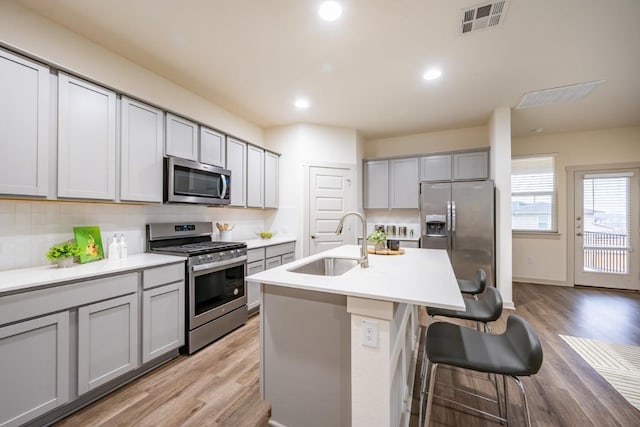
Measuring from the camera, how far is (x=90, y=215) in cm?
225

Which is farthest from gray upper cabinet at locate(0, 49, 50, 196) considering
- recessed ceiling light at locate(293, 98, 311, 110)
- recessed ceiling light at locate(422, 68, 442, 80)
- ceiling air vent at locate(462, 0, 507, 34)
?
recessed ceiling light at locate(422, 68, 442, 80)

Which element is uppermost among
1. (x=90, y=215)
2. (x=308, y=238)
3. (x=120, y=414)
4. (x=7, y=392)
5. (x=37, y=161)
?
(x=37, y=161)

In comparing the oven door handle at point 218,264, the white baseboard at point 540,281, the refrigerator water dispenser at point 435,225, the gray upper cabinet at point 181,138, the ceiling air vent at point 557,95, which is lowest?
the white baseboard at point 540,281

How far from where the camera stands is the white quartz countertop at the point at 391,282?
46.4 inches

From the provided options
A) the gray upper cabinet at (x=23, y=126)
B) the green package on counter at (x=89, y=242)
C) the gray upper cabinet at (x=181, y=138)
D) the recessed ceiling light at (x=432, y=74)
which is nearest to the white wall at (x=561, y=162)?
the recessed ceiling light at (x=432, y=74)

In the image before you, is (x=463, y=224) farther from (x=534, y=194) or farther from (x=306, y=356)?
(x=306, y=356)

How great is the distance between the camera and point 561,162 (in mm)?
4770

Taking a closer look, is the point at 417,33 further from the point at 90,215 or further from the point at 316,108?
the point at 90,215

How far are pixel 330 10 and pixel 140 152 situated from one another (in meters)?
1.98

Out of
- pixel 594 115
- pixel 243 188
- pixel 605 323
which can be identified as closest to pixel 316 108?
pixel 243 188

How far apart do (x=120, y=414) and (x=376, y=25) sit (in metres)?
3.35

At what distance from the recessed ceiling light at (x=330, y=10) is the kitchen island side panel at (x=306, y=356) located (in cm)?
202

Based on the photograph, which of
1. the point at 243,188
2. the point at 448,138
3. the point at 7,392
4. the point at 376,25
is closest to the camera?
the point at 7,392

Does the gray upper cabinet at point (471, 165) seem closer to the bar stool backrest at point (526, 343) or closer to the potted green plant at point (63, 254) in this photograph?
the bar stool backrest at point (526, 343)
